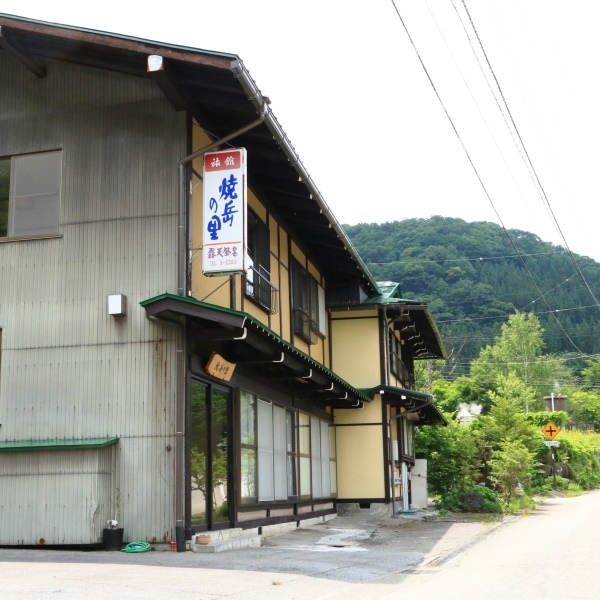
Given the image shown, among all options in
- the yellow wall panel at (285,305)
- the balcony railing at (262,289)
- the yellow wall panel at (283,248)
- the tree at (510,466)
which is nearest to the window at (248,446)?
the balcony railing at (262,289)

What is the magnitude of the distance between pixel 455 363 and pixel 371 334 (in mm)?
69273

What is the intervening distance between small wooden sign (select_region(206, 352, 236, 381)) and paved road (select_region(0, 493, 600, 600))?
8.73 ft

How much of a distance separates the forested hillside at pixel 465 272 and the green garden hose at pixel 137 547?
68.2m

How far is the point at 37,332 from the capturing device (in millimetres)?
12625

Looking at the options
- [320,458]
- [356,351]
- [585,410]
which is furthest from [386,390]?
[585,410]

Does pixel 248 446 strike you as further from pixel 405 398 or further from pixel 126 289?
pixel 405 398

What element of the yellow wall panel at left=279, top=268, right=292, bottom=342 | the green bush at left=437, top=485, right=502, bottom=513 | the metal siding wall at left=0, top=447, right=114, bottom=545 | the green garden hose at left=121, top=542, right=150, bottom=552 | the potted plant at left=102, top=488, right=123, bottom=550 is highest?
the yellow wall panel at left=279, top=268, right=292, bottom=342

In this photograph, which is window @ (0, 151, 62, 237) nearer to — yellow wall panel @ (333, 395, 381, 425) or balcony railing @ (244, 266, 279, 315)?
balcony railing @ (244, 266, 279, 315)

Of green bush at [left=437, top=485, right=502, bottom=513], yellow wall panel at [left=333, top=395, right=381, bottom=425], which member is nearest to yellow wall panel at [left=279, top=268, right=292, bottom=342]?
yellow wall panel at [left=333, top=395, right=381, bottom=425]

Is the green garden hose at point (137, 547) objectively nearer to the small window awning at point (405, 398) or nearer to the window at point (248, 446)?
the window at point (248, 446)

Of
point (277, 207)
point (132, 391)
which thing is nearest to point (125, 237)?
point (132, 391)

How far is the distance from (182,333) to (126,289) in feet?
3.58

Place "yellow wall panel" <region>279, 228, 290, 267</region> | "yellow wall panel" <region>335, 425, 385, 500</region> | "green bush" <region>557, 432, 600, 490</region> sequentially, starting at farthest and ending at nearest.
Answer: "green bush" <region>557, 432, 600, 490</region>
"yellow wall panel" <region>335, 425, 385, 500</region>
"yellow wall panel" <region>279, 228, 290, 267</region>

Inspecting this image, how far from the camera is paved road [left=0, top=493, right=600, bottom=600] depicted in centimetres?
826
